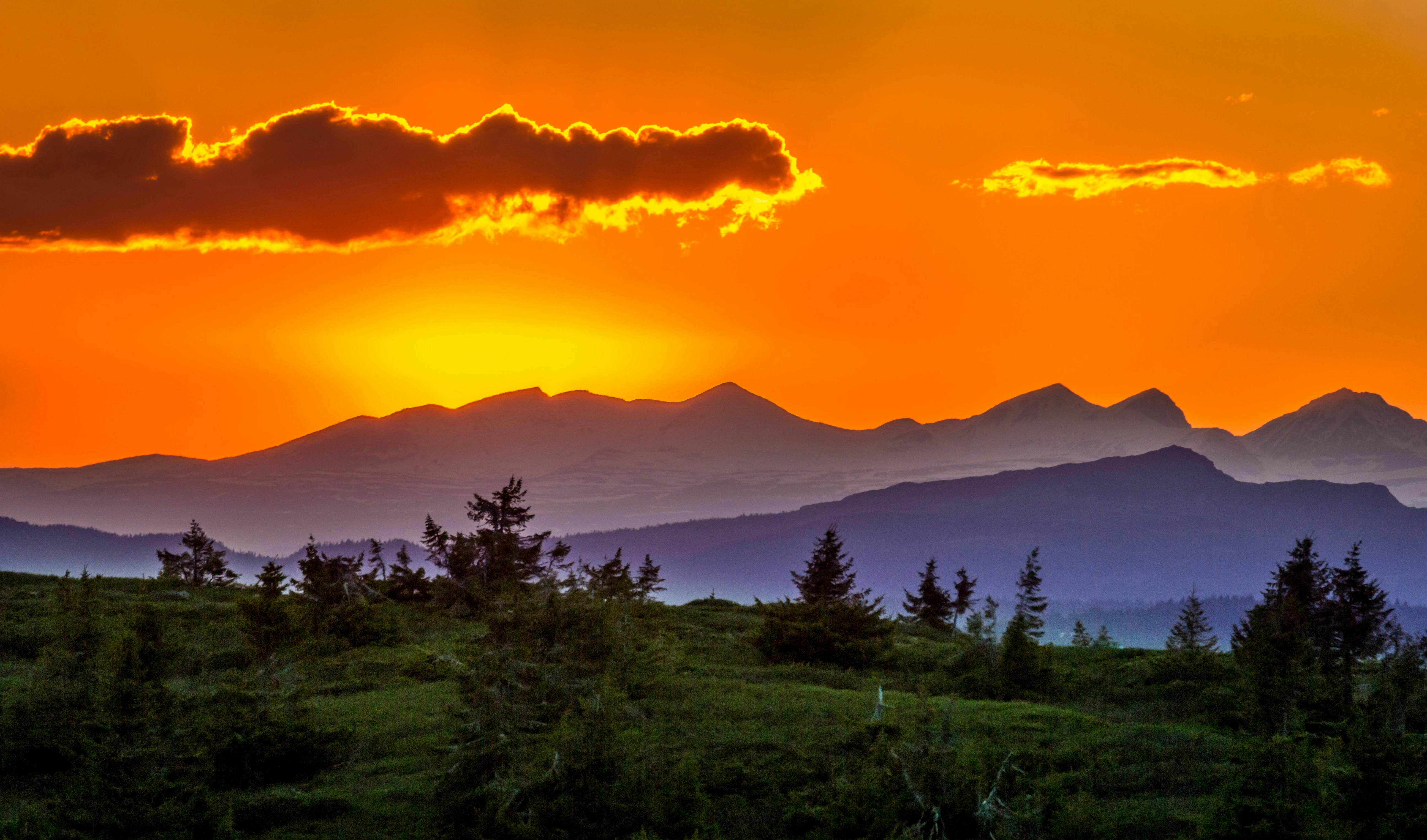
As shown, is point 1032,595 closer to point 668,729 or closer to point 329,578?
point 329,578

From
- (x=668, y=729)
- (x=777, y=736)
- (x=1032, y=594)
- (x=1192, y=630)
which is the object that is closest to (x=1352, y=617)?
(x=1192, y=630)

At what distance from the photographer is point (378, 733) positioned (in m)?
32.1

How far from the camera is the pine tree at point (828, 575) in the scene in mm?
63344

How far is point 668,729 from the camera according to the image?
104 feet

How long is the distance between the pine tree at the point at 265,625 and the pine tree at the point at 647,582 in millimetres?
15606

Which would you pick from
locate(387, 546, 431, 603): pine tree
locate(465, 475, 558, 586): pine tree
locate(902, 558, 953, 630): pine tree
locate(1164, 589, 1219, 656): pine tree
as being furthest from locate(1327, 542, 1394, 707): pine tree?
locate(387, 546, 431, 603): pine tree

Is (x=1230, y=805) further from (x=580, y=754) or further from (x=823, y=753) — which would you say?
(x=580, y=754)

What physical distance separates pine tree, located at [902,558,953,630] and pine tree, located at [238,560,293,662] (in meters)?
47.1

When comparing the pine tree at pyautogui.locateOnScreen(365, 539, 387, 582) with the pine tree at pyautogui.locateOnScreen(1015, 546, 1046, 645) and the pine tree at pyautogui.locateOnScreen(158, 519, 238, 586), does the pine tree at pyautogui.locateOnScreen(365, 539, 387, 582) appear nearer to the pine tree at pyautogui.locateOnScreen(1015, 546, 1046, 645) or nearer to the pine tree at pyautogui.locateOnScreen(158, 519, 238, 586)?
the pine tree at pyautogui.locateOnScreen(158, 519, 238, 586)

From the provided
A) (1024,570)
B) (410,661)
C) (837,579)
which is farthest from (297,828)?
(1024,570)

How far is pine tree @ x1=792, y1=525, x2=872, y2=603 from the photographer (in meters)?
63.3

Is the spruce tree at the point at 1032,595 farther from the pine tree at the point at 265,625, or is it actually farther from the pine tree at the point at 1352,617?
the pine tree at the point at 265,625

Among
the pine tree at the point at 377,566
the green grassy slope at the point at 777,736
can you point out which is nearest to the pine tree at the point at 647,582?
the green grassy slope at the point at 777,736

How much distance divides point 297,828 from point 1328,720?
101 ft
